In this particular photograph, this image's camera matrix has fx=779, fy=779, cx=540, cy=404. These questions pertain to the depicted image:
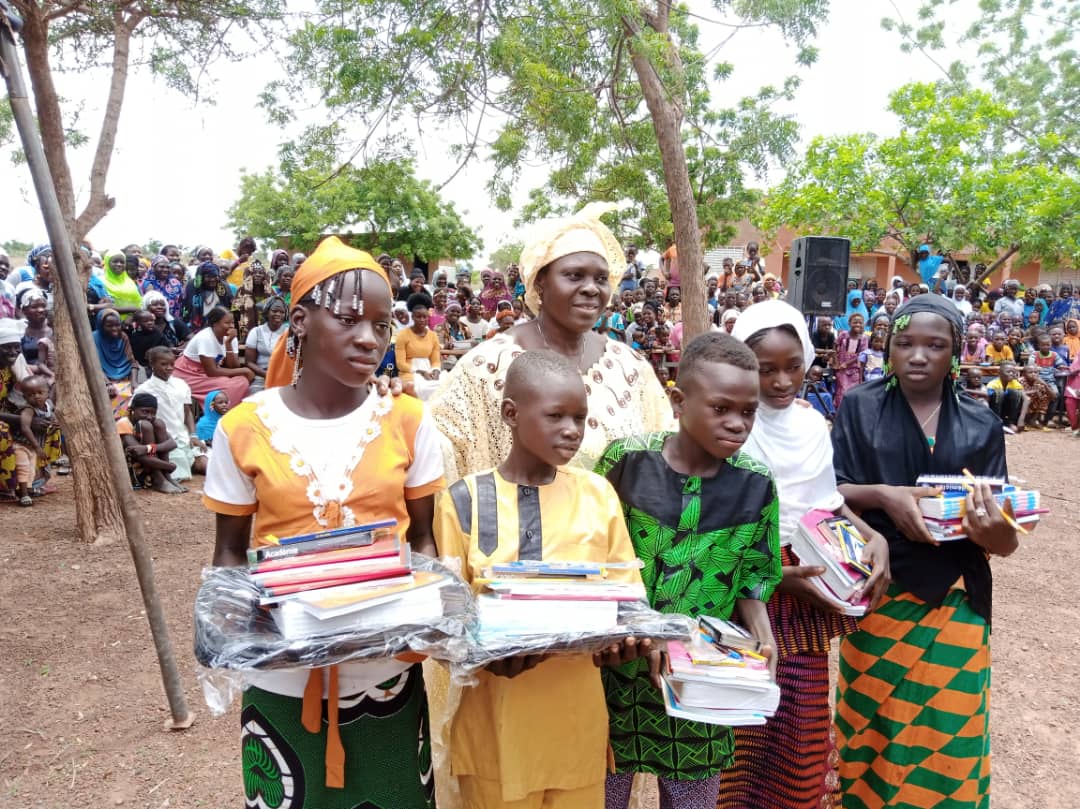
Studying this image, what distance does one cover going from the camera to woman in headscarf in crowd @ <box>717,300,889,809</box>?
2.40 meters

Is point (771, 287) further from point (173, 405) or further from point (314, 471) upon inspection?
point (314, 471)

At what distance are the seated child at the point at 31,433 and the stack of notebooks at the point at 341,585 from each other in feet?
22.0

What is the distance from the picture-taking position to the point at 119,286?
9.87 m

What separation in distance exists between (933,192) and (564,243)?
885 inches

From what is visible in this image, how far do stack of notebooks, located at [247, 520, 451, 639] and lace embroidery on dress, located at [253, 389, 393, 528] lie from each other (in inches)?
8.8

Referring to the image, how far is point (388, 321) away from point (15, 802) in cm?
272

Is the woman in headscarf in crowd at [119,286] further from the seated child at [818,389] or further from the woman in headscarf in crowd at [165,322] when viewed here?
the seated child at [818,389]

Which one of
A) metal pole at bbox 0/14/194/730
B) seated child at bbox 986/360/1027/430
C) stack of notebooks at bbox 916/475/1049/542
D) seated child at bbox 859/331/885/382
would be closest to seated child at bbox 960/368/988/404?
seated child at bbox 986/360/1027/430

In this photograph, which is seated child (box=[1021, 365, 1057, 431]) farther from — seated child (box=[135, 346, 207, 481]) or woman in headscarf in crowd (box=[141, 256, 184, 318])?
woman in headscarf in crowd (box=[141, 256, 184, 318])

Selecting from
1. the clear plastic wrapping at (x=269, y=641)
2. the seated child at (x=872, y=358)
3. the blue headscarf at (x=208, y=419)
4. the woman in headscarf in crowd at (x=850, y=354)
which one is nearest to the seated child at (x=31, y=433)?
the blue headscarf at (x=208, y=419)

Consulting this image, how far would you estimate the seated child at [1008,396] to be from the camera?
41.0 feet

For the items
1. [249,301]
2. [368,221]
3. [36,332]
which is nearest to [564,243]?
[36,332]

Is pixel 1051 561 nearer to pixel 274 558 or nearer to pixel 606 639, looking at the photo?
pixel 606 639

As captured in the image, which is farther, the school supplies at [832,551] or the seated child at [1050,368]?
the seated child at [1050,368]
